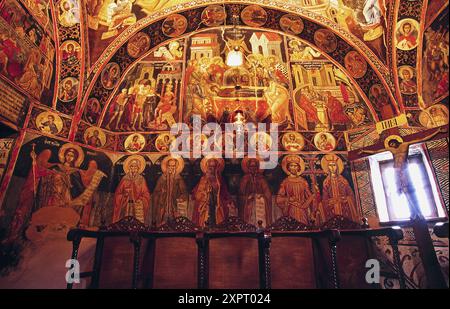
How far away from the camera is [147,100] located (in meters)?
7.64

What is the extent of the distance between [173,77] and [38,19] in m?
3.35

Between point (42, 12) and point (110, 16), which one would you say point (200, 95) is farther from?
point (42, 12)

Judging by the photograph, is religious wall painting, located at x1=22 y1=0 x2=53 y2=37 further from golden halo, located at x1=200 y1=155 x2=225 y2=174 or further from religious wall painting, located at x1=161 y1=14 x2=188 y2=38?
golden halo, located at x1=200 y1=155 x2=225 y2=174

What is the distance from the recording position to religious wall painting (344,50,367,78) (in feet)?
23.1

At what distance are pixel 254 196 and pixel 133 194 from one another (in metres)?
3.15

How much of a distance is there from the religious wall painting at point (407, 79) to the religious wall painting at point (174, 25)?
19.0ft

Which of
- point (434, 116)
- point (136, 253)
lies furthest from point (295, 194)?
point (136, 253)

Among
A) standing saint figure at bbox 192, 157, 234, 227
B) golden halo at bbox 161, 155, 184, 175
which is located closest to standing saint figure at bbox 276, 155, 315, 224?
standing saint figure at bbox 192, 157, 234, 227

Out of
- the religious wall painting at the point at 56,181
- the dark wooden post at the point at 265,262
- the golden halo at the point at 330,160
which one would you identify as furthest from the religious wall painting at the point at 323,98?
the religious wall painting at the point at 56,181

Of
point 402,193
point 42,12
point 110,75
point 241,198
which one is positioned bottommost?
point 402,193

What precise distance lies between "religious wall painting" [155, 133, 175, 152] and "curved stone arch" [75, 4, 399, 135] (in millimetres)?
1829

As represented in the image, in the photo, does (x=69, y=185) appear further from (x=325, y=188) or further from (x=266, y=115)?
(x=325, y=188)

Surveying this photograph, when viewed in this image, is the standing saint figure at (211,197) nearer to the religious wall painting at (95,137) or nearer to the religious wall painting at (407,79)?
the religious wall painting at (95,137)

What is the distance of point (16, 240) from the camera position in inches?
210
